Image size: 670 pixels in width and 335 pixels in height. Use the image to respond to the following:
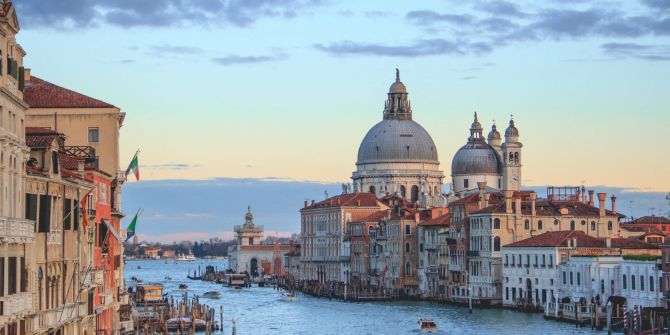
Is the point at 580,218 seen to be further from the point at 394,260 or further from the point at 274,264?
the point at 274,264

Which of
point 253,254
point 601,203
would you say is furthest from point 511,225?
point 253,254

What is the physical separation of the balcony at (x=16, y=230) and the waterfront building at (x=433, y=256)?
52.2m

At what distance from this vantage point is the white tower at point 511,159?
3752 inches

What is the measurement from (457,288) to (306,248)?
110 feet

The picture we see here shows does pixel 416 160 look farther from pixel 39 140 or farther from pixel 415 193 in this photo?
pixel 39 140

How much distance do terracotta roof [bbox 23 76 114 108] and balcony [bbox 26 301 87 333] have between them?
633 centimetres

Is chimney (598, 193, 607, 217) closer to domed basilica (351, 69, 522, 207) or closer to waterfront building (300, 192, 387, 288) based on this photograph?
waterfront building (300, 192, 387, 288)

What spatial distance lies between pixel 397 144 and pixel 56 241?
3281 inches

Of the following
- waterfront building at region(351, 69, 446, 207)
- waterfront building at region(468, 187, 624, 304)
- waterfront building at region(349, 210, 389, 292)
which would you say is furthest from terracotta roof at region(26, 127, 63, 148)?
waterfront building at region(351, 69, 446, 207)

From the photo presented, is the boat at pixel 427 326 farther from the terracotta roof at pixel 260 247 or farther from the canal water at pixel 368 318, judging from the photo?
the terracotta roof at pixel 260 247

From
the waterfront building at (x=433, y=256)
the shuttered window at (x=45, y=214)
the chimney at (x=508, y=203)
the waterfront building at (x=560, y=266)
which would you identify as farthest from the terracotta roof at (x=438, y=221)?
the shuttered window at (x=45, y=214)

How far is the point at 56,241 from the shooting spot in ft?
64.4

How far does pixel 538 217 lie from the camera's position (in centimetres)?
6334

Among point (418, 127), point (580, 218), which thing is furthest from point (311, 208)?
point (580, 218)
